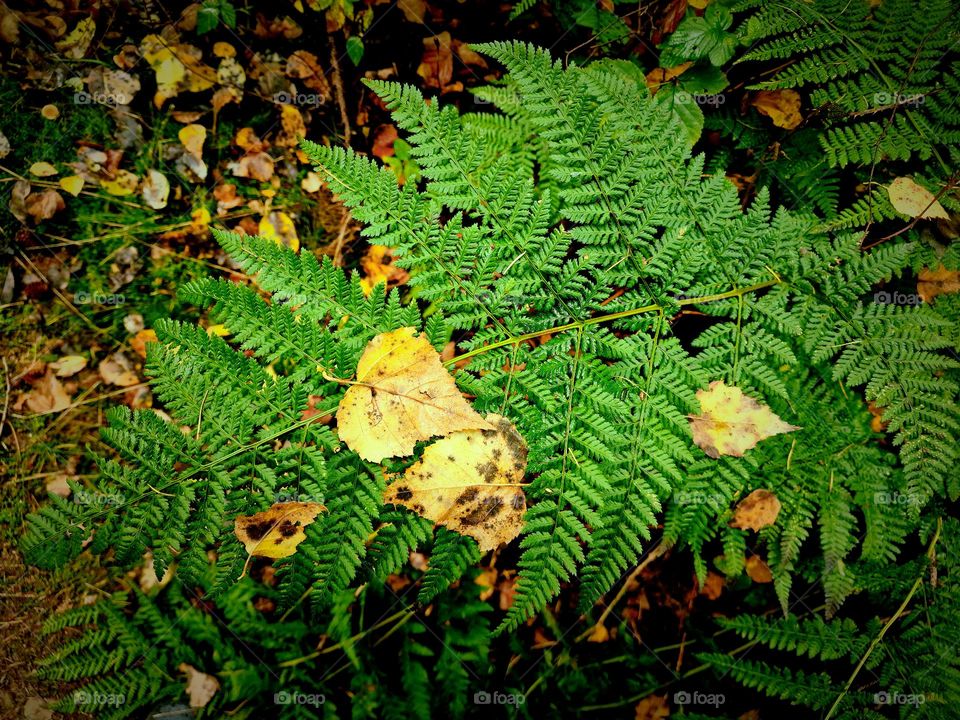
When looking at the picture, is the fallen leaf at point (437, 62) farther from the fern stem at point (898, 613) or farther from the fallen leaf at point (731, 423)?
the fern stem at point (898, 613)

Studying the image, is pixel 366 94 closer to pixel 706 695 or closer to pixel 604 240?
pixel 604 240

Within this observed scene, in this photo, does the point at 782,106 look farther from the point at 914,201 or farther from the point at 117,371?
the point at 117,371

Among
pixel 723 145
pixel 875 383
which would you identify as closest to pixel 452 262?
pixel 875 383

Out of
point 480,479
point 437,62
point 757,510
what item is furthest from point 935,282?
point 437,62

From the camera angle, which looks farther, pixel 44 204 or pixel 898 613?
pixel 44 204

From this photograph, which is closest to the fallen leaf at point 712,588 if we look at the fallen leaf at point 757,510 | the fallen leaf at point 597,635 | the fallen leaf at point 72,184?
the fallen leaf at point 597,635

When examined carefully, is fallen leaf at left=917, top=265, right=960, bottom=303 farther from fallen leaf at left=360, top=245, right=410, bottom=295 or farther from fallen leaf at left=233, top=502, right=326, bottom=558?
fallen leaf at left=233, top=502, right=326, bottom=558
